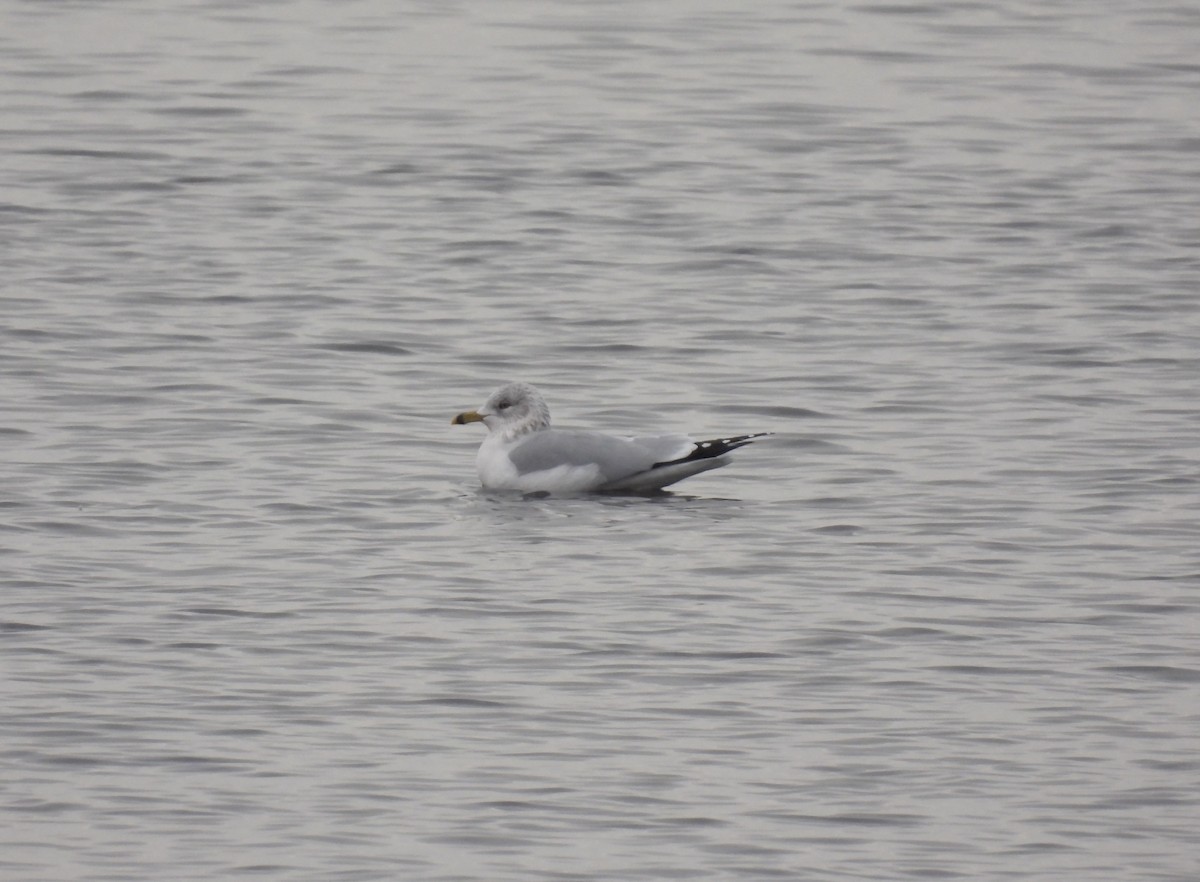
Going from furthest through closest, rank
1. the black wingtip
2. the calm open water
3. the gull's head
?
the gull's head < the black wingtip < the calm open water

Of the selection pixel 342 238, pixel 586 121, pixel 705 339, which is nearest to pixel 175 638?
pixel 705 339

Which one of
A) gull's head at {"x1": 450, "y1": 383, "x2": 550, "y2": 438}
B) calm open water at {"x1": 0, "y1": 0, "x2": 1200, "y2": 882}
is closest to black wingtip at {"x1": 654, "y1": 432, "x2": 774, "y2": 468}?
calm open water at {"x1": 0, "y1": 0, "x2": 1200, "y2": 882}

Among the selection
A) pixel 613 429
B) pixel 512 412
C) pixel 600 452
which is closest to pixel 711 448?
pixel 600 452

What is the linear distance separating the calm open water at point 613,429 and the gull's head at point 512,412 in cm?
32

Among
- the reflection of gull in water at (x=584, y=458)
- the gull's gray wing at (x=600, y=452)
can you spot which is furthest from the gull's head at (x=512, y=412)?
the gull's gray wing at (x=600, y=452)

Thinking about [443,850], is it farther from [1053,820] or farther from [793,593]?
[793,593]

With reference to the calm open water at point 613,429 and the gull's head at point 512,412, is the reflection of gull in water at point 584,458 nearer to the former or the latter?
the gull's head at point 512,412

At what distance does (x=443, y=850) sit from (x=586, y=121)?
626 inches

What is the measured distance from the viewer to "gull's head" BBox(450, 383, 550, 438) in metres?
13.0

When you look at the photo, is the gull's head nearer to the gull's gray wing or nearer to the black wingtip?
the gull's gray wing

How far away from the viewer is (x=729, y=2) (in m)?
28.9

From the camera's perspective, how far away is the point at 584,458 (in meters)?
12.6

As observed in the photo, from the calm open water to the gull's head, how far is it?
12.5 inches

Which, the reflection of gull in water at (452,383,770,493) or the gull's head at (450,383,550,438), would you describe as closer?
the reflection of gull in water at (452,383,770,493)
